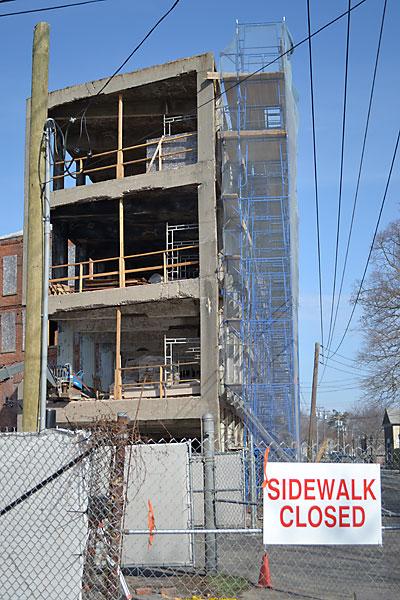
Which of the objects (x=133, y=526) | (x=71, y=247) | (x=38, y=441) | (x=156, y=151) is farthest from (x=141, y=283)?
(x=38, y=441)

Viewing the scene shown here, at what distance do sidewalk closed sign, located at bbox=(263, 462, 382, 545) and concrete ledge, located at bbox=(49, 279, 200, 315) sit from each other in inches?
679

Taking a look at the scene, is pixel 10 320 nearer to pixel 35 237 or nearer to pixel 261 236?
pixel 261 236

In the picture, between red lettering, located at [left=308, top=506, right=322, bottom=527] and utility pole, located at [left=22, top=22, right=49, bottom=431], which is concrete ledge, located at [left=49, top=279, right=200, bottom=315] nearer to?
utility pole, located at [left=22, top=22, right=49, bottom=431]

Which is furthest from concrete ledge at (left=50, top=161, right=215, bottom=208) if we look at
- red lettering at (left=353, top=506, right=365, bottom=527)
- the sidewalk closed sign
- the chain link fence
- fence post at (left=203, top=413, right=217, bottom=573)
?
red lettering at (left=353, top=506, right=365, bottom=527)

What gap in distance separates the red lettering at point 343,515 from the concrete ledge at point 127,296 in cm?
1735

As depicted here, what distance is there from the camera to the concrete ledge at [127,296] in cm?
2353

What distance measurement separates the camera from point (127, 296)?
24328 millimetres

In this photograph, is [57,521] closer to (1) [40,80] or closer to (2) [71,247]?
(1) [40,80]

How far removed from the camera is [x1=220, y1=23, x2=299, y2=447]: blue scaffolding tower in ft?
80.0

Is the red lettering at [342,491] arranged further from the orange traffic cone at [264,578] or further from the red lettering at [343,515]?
the orange traffic cone at [264,578]

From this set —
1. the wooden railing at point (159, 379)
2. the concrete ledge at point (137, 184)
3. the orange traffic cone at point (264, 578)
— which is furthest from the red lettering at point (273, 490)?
the concrete ledge at point (137, 184)

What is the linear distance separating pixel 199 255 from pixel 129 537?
14.3 meters

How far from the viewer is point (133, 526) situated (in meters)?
10.4

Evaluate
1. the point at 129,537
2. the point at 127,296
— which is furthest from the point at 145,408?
the point at 129,537
